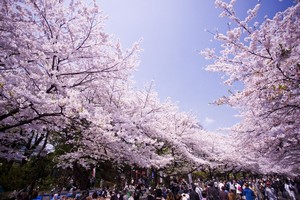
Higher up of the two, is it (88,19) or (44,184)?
(88,19)

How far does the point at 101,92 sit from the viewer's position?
1098cm

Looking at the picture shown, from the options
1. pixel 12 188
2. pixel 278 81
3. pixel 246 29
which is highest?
pixel 246 29

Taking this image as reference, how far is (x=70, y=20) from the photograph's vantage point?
7.20 meters

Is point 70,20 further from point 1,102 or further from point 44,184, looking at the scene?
point 44,184

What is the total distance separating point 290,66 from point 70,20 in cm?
751

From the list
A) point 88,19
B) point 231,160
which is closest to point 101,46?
point 88,19

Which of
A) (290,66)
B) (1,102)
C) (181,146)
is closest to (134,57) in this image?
(1,102)

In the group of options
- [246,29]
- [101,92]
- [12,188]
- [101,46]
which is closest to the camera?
[246,29]

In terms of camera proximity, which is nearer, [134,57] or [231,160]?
[134,57]

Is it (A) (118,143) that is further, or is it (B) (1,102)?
(A) (118,143)

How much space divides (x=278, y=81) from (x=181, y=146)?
1130 cm

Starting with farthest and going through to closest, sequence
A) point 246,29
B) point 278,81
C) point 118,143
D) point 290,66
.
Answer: point 118,143, point 246,29, point 278,81, point 290,66

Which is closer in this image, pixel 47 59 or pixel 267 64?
pixel 267 64

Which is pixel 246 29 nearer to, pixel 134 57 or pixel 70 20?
pixel 134 57
